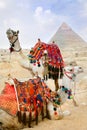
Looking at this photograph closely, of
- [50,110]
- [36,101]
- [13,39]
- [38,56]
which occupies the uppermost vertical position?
[13,39]

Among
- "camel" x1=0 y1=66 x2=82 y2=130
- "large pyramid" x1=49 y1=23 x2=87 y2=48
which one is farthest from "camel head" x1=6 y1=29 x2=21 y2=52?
"large pyramid" x1=49 y1=23 x2=87 y2=48

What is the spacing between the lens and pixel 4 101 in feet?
19.4

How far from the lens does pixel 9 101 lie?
594cm

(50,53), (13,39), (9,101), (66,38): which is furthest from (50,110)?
(66,38)

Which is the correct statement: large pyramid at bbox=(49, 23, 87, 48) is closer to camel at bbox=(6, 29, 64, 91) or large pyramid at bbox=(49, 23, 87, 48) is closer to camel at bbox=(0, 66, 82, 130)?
camel at bbox=(6, 29, 64, 91)

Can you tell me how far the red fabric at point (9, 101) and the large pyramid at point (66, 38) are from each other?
9835cm

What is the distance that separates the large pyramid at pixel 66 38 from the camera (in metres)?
107

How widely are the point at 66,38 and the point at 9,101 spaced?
11008cm

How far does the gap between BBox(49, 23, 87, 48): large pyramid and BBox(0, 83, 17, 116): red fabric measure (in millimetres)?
98352

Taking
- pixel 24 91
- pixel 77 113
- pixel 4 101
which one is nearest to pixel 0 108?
pixel 4 101

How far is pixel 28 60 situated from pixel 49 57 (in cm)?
53

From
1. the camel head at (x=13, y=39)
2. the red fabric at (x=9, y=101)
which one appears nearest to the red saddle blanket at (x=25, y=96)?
the red fabric at (x=9, y=101)

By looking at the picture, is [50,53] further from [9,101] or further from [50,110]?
[9,101]

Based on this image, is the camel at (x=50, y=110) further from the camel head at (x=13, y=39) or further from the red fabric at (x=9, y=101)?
the camel head at (x=13, y=39)
